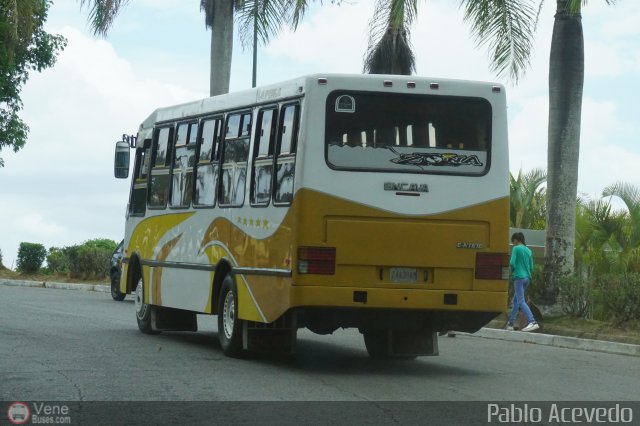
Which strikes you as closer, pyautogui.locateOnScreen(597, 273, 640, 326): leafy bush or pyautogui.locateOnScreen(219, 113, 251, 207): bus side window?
pyautogui.locateOnScreen(219, 113, 251, 207): bus side window

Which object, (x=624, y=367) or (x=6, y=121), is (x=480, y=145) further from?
(x=6, y=121)

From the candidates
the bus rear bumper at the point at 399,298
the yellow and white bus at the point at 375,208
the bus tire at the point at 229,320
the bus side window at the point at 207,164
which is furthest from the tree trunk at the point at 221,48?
the bus rear bumper at the point at 399,298

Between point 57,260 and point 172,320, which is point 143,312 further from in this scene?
point 57,260

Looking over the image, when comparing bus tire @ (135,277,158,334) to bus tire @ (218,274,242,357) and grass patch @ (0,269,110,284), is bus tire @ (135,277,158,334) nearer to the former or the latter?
bus tire @ (218,274,242,357)

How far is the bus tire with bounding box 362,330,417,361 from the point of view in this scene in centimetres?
1602

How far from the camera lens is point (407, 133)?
46.0 feet

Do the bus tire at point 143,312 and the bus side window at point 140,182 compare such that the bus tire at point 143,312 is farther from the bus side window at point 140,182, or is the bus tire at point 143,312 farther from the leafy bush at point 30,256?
the leafy bush at point 30,256

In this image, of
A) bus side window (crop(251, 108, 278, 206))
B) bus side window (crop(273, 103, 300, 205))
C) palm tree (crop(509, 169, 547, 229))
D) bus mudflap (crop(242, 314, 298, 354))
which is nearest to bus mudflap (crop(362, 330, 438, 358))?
bus mudflap (crop(242, 314, 298, 354))

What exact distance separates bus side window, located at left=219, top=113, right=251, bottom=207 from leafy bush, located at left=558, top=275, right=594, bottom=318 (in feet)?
27.7

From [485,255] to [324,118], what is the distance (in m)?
2.39

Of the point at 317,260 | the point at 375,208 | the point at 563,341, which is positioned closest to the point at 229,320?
the point at 317,260

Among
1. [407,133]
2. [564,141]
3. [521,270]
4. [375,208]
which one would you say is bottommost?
[521,270]

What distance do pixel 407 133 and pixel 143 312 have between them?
6960mm

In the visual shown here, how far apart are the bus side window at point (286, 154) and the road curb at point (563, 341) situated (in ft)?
23.0
